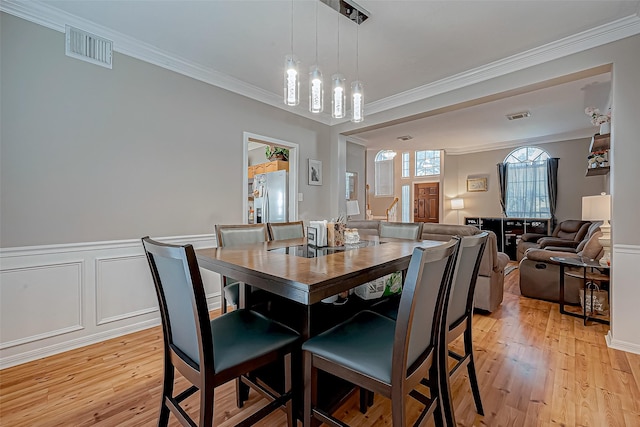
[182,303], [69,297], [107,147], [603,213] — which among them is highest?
[107,147]

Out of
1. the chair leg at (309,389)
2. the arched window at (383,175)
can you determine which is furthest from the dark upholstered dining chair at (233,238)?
the arched window at (383,175)

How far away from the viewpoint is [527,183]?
6410 mm

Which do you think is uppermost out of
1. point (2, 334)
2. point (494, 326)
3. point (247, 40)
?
point (247, 40)

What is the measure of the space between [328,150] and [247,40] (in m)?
2.31

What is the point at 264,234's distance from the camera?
2.56m

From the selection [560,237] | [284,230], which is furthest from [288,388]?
[560,237]

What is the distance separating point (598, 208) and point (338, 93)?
305 centimetres

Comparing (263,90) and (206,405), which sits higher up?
(263,90)

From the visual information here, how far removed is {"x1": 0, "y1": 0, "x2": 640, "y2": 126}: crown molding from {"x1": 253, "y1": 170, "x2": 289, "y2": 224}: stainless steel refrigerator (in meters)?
1.10

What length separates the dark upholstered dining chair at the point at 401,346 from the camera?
1011 millimetres

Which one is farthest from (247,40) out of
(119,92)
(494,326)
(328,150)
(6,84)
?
(494,326)

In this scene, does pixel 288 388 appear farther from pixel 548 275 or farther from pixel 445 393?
pixel 548 275

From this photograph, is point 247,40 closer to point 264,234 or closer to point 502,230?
point 264,234

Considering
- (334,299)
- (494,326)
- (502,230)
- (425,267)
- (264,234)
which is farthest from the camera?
(502,230)
